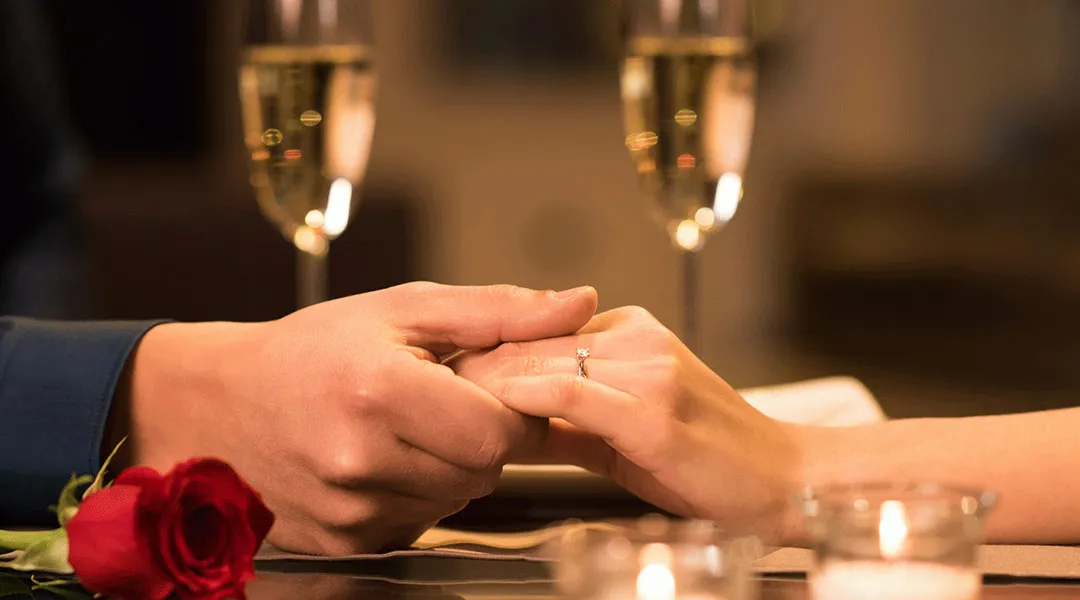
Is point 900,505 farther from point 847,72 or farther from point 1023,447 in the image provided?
point 847,72

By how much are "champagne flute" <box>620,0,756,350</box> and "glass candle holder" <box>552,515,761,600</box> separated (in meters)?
0.65

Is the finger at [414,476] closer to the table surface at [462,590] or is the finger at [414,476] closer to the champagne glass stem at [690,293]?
the table surface at [462,590]

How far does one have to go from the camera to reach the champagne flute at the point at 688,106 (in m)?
1.18

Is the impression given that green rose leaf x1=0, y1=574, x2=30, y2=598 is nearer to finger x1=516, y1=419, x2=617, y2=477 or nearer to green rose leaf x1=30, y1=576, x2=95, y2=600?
green rose leaf x1=30, y1=576, x2=95, y2=600

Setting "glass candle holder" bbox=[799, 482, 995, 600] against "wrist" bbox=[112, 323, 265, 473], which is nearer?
"glass candle holder" bbox=[799, 482, 995, 600]

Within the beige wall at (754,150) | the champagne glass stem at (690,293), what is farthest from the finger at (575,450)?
the beige wall at (754,150)

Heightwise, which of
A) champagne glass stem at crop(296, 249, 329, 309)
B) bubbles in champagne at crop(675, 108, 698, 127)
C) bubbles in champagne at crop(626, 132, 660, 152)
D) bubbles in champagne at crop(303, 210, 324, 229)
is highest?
bubbles in champagne at crop(675, 108, 698, 127)

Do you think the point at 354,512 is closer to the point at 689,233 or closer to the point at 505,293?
the point at 505,293

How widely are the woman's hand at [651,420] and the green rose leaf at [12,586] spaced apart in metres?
0.25

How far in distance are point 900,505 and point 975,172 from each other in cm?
510

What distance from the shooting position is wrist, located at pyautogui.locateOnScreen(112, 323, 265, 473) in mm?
876

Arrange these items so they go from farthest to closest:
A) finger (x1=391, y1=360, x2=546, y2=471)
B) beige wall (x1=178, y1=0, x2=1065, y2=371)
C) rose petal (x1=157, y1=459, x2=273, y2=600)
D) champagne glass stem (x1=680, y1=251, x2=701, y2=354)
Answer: beige wall (x1=178, y1=0, x2=1065, y2=371)
champagne glass stem (x1=680, y1=251, x2=701, y2=354)
finger (x1=391, y1=360, x2=546, y2=471)
rose petal (x1=157, y1=459, x2=273, y2=600)

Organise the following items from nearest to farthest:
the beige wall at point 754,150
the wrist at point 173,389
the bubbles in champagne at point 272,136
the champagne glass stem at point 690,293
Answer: the wrist at point 173,389
the champagne glass stem at point 690,293
the bubbles in champagne at point 272,136
the beige wall at point 754,150

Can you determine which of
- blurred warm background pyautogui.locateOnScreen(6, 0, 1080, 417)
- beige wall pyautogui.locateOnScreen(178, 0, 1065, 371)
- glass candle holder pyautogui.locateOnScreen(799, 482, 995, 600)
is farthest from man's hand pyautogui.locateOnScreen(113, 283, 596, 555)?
beige wall pyautogui.locateOnScreen(178, 0, 1065, 371)
